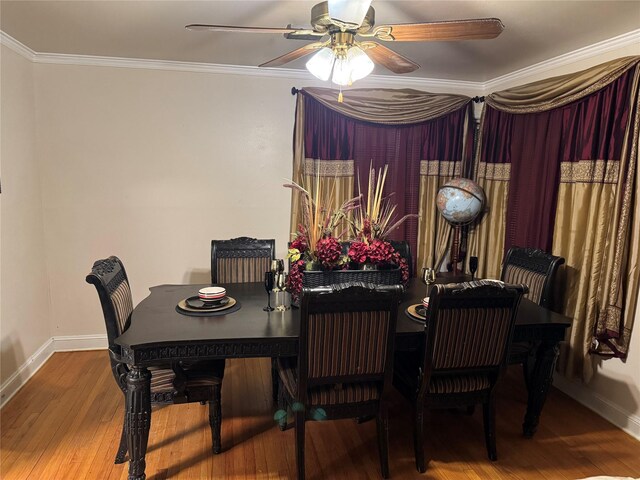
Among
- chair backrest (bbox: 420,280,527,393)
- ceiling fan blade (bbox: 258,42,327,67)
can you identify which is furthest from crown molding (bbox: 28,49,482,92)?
chair backrest (bbox: 420,280,527,393)

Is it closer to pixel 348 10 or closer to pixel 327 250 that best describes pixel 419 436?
pixel 327 250

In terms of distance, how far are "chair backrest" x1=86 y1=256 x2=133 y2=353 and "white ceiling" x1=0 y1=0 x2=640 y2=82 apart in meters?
1.41

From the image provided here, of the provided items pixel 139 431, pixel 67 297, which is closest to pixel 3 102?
pixel 67 297

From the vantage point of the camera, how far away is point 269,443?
2.46 meters

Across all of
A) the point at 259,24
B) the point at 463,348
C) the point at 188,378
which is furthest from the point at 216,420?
the point at 259,24

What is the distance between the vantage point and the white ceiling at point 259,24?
7.48ft

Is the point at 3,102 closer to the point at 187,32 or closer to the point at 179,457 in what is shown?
the point at 187,32

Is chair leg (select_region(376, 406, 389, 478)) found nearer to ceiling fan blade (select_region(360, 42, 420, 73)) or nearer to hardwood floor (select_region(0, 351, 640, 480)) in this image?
hardwood floor (select_region(0, 351, 640, 480))

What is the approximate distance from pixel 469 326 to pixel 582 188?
143cm

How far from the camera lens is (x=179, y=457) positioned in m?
2.32

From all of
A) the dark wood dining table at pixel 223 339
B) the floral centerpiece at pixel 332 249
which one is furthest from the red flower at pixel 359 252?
the dark wood dining table at pixel 223 339

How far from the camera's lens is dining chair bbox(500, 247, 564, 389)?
8.55ft

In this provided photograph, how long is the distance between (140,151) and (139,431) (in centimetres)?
232

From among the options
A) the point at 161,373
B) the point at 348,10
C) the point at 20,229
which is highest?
the point at 348,10
